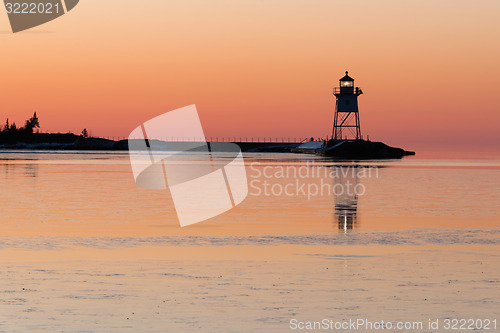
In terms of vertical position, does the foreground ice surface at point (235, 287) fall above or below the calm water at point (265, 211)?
above

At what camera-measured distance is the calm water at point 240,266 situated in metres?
10.2

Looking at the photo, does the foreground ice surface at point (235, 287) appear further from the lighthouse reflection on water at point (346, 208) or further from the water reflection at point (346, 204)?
the water reflection at point (346, 204)

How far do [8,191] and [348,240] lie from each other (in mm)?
20596

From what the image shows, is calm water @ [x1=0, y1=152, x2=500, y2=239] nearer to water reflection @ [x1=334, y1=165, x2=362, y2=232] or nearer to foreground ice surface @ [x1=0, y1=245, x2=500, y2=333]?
water reflection @ [x1=334, y1=165, x2=362, y2=232]

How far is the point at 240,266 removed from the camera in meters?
14.1

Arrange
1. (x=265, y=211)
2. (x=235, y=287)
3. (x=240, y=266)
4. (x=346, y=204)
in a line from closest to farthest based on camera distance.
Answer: (x=235, y=287) → (x=240, y=266) → (x=265, y=211) → (x=346, y=204)

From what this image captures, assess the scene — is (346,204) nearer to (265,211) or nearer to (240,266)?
(265,211)

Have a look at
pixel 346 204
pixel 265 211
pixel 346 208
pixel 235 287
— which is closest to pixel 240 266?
pixel 235 287

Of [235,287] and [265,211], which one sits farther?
[265,211]

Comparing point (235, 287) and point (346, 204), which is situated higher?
point (235, 287)

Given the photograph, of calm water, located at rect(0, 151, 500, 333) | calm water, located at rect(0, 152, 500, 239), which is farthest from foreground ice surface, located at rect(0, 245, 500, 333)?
calm water, located at rect(0, 152, 500, 239)

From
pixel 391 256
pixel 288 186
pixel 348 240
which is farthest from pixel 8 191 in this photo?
pixel 391 256

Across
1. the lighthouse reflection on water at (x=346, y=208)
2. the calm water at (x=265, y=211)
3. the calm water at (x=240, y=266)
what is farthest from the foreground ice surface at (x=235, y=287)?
the lighthouse reflection on water at (x=346, y=208)

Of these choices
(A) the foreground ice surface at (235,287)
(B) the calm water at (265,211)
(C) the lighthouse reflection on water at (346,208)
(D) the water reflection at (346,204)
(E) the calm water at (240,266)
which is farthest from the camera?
(D) the water reflection at (346,204)
